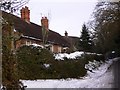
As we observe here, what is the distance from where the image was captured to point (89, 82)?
353 centimetres

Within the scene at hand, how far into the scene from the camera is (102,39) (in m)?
3.13

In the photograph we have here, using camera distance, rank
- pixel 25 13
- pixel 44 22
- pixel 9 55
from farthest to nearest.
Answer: pixel 44 22 < pixel 25 13 < pixel 9 55

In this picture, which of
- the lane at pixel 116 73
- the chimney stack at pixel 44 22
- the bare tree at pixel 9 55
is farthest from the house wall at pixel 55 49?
the bare tree at pixel 9 55

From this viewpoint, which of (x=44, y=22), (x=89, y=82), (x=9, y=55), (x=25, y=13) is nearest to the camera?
(x=9, y=55)

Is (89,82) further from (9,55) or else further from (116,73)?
(9,55)

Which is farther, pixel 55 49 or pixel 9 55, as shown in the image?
pixel 55 49

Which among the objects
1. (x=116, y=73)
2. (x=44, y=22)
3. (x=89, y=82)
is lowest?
(x=89, y=82)

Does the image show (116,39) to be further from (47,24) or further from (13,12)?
Answer: (13,12)

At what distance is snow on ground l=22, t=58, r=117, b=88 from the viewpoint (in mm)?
3336

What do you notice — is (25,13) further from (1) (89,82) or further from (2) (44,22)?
(1) (89,82)

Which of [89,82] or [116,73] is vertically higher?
[116,73]

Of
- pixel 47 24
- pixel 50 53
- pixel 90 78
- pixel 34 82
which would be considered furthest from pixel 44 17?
pixel 90 78

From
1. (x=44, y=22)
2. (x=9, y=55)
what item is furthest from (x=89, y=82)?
(x=9, y=55)

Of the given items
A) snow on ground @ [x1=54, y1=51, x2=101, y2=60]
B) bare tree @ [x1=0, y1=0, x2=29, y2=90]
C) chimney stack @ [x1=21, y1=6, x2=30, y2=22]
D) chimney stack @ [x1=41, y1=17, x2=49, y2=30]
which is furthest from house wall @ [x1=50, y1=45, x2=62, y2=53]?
bare tree @ [x1=0, y1=0, x2=29, y2=90]
